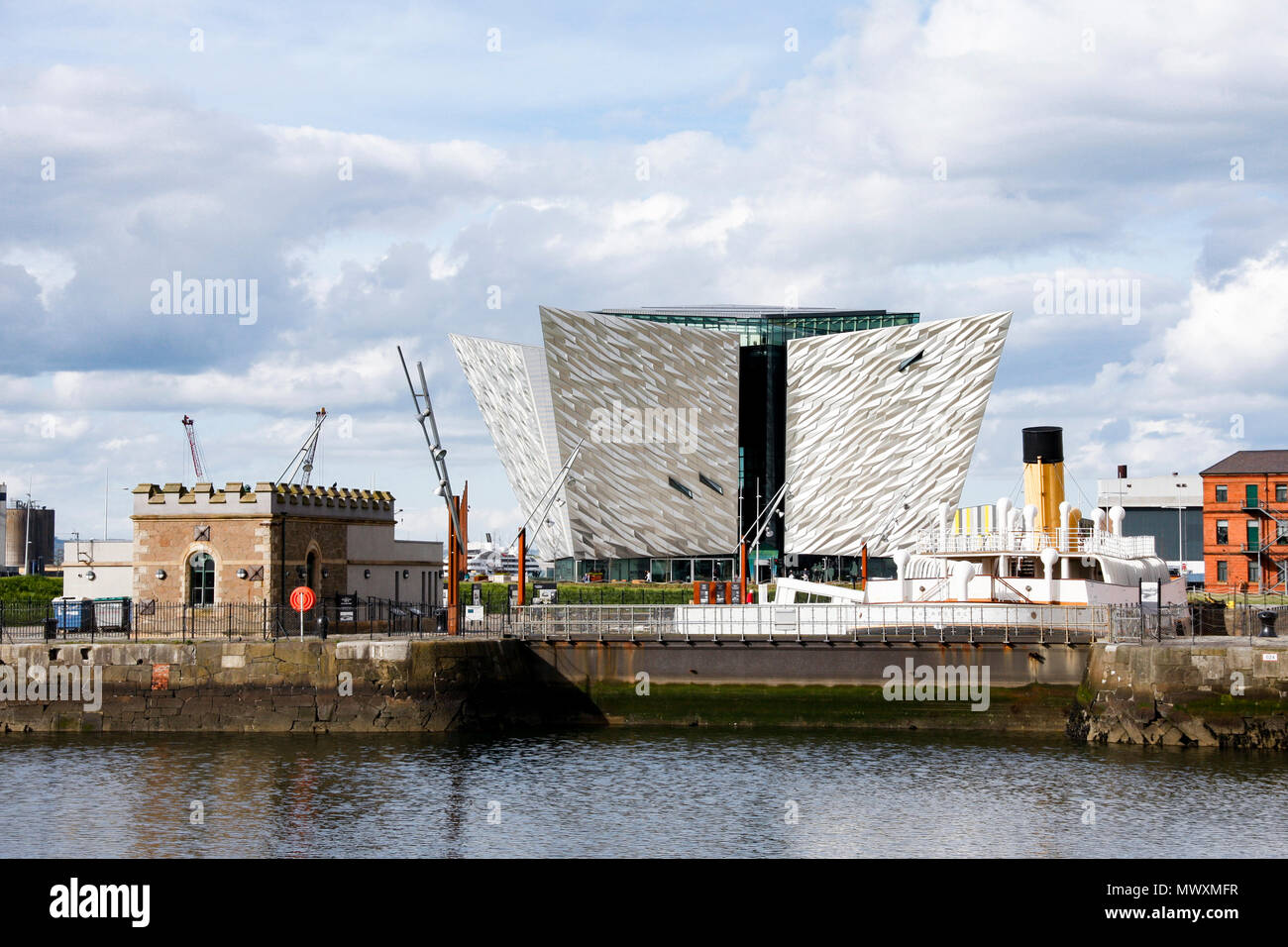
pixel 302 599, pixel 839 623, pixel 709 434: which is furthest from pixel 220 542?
pixel 709 434

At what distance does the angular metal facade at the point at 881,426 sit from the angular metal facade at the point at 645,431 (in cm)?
547

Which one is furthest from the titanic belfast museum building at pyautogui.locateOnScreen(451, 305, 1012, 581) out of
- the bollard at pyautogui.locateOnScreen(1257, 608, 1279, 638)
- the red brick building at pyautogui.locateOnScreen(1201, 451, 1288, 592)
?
the bollard at pyautogui.locateOnScreen(1257, 608, 1279, 638)

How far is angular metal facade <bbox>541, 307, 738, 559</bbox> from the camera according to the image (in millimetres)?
93438

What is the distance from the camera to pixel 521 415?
97.8 metres

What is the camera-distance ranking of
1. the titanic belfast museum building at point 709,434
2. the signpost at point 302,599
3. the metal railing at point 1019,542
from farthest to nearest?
the titanic belfast museum building at point 709,434, the metal railing at point 1019,542, the signpost at point 302,599

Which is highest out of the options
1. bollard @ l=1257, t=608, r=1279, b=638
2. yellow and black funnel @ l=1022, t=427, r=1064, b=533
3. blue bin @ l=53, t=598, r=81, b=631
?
yellow and black funnel @ l=1022, t=427, r=1064, b=533

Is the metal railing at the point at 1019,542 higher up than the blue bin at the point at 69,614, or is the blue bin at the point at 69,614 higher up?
the metal railing at the point at 1019,542

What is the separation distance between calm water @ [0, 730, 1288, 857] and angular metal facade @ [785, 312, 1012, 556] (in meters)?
63.5

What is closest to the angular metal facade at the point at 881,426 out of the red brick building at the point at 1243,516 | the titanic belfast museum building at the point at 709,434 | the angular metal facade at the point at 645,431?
the titanic belfast museum building at the point at 709,434

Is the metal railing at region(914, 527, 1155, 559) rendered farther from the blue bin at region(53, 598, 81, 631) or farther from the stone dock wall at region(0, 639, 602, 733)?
the blue bin at region(53, 598, 81, 631)

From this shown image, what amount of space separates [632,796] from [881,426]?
7385 centimetres

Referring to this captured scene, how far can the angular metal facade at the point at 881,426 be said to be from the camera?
9850 centimetres

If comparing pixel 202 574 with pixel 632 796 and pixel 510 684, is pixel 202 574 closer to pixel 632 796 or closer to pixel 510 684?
pixel 510 684

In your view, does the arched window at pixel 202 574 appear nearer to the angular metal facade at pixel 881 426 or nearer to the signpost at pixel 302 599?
the signpost at pixel 302 599
